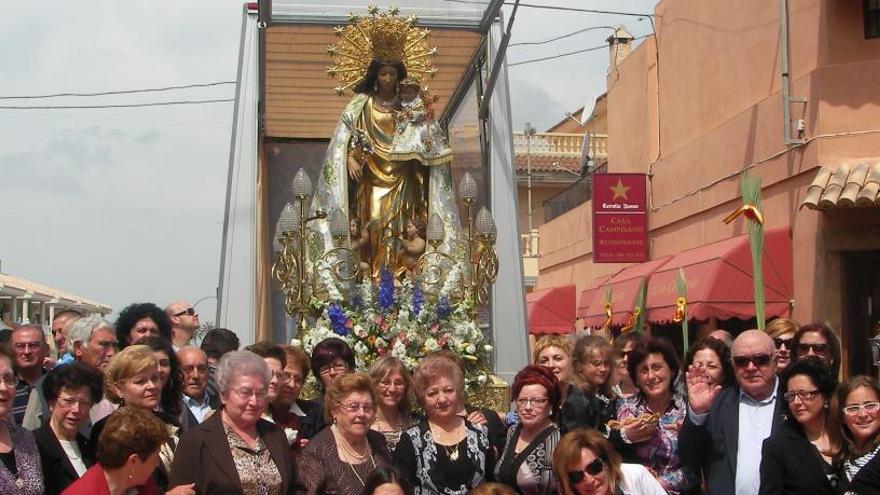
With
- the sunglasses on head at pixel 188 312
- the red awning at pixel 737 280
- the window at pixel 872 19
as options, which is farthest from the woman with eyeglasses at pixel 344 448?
the red awning at pixel 737 280

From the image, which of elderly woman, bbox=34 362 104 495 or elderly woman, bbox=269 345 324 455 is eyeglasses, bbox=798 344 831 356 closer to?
elderly woman, bbox=269 345 324 455

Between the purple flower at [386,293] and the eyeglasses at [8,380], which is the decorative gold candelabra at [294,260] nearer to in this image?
the purple flower at [386,293]

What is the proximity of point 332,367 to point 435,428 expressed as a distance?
1.17m

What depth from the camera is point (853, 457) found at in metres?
4.87

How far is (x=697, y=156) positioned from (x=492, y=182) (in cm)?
935

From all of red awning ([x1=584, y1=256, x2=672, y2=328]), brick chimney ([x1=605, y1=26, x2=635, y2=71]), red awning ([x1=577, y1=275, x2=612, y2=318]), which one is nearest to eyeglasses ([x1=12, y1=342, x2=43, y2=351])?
red awning ([x1=584, y1=256, x2=672, y2=328])

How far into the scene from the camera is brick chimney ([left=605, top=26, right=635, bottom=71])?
2823cm

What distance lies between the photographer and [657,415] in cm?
544

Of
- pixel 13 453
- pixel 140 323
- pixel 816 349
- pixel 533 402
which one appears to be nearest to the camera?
pixel 13 453

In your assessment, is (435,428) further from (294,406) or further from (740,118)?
(740,118)

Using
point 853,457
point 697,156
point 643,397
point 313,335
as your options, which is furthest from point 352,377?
point 697,156

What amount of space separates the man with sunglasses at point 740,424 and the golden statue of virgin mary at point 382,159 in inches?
211

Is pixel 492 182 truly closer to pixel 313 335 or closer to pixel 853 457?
pixel 313 335

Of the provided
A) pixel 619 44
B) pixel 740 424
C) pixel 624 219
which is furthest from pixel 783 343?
pixel 619 44
